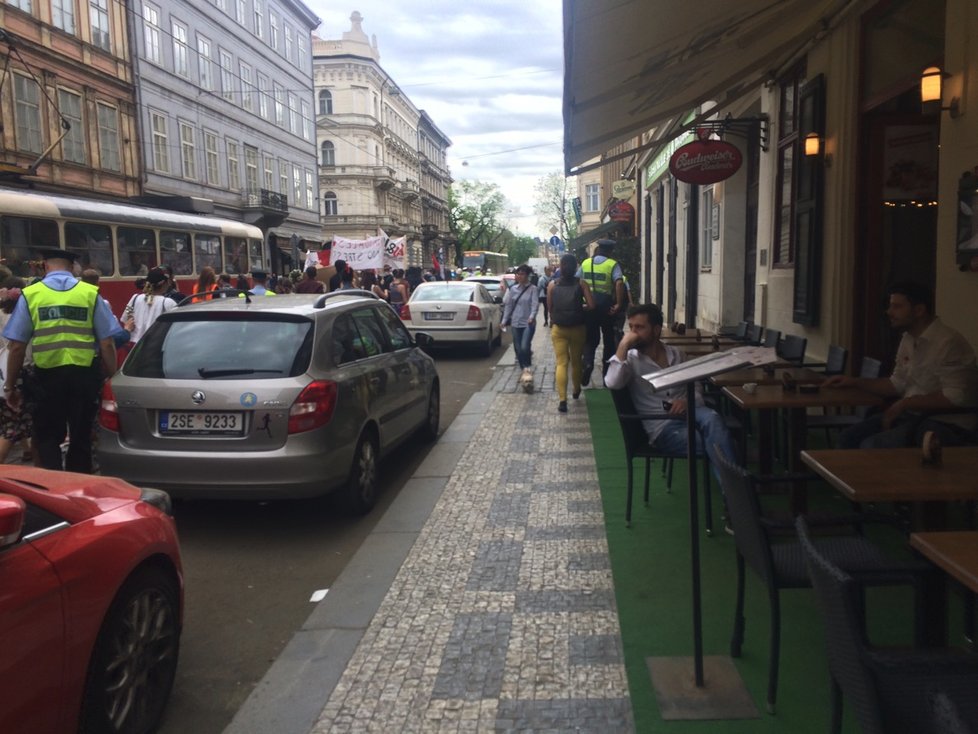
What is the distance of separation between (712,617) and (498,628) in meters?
1.07

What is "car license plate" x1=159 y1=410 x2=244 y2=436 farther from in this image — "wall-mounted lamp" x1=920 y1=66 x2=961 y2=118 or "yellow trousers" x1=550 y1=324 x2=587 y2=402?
"yellow trousers" x1=550 y1=324 x2=587 y2=402

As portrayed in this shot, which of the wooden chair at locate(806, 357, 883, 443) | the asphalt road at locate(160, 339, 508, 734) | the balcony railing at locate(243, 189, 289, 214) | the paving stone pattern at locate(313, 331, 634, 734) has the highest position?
the balcony railing at locate(243, 189, 289, 214)

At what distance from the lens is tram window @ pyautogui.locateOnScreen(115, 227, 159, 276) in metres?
16.6

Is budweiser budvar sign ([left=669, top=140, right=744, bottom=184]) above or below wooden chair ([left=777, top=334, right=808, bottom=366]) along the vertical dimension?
above

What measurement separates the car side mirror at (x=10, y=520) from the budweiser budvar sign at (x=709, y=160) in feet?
32.7

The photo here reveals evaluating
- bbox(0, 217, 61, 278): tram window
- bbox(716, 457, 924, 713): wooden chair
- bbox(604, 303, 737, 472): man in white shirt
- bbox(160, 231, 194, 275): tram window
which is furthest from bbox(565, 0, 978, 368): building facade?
bbox(160, 231, 194, 275): tram window

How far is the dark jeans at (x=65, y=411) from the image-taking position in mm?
6434

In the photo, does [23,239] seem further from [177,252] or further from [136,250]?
[177,252]

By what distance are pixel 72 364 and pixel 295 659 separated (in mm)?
3572

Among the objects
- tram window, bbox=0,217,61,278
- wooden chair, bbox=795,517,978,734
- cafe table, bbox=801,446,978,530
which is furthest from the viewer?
tram window, bbox=0,217,61,278

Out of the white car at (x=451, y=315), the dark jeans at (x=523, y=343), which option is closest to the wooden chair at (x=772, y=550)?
the dark jeans at (x=523, y=343)

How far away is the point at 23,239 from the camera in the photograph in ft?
45.9

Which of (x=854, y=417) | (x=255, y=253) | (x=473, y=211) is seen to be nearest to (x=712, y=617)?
(x=854, y=417)

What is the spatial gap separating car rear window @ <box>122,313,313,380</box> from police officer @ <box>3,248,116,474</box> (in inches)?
28.8
